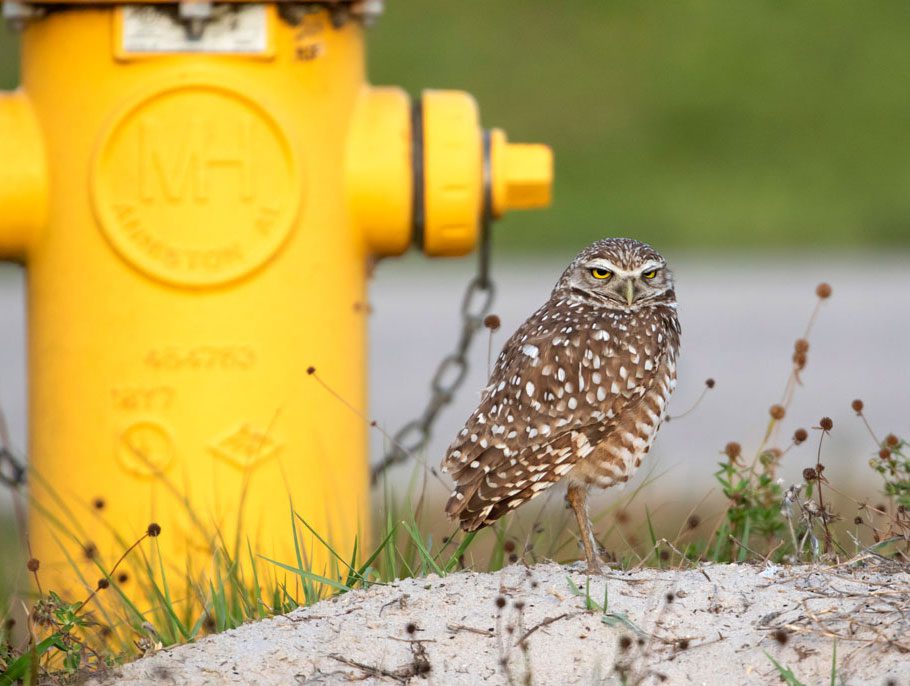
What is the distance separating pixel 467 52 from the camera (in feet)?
56.6

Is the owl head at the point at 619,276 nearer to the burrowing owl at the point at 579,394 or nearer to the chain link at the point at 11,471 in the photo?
the burrowing owl at the point at 579,394

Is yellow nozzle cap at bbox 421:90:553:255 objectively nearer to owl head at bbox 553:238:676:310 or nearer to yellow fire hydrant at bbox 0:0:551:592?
yellow fire hydrant at bbox 0:0:551:592

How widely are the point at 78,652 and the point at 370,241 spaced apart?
1558 millimetres

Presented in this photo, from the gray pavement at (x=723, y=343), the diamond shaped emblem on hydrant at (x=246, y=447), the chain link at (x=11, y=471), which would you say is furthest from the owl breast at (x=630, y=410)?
the gray pavement at (x=723, y=343)

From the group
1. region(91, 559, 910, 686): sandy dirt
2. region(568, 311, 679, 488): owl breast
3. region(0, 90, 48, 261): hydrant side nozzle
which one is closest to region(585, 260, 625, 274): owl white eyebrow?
region(568, 311, 679, 488): owl breast

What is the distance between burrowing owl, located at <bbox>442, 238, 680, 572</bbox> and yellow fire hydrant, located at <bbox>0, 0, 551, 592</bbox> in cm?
63

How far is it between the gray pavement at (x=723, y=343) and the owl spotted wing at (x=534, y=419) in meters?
4.19

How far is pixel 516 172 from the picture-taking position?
4586 millimetres

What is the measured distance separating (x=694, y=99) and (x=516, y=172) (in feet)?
42.6

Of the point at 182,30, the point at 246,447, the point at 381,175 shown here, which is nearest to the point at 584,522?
the point at 246,447

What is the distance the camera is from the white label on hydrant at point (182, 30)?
4.38m

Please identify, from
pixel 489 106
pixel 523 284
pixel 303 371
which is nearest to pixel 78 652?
pixel 303 371

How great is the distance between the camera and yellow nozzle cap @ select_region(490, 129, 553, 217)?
15.0 ft

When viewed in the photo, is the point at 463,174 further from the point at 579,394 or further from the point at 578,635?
the point at 578,635
